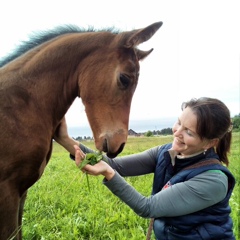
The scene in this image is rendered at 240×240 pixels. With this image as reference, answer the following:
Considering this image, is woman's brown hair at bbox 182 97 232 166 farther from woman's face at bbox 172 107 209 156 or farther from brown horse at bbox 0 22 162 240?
brown horse at bbox 0 22 162 240

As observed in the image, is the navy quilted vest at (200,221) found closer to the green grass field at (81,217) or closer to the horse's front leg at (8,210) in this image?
the green grass field at (81,217)

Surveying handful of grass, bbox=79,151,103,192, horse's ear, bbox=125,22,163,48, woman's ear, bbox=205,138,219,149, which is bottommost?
woman's ear, bbox=205,138,219,149

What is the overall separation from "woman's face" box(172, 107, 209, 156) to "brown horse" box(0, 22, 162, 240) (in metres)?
0.47

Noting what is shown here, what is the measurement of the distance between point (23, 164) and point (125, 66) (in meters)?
1.25

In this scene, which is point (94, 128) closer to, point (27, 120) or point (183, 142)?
point (27, 120)

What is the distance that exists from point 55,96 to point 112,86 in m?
0.57

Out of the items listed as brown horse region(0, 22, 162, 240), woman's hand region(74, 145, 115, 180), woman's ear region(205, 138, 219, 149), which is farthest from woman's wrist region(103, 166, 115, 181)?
woman's ear region(205, 138, 219, 149)

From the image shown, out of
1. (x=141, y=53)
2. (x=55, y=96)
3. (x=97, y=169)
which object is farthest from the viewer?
(x=141, y=53)

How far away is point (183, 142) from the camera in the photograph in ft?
8.71

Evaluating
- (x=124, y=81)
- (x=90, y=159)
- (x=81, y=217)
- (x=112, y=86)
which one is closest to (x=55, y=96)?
(x=112, y=86)

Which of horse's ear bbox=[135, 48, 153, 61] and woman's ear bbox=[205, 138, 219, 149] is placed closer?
woman's ear bbox=[205, 138, 219, 149]

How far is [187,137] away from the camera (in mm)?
2594

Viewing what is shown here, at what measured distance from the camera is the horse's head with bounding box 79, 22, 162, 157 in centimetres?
271

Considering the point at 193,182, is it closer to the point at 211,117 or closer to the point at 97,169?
the point at 211,117
